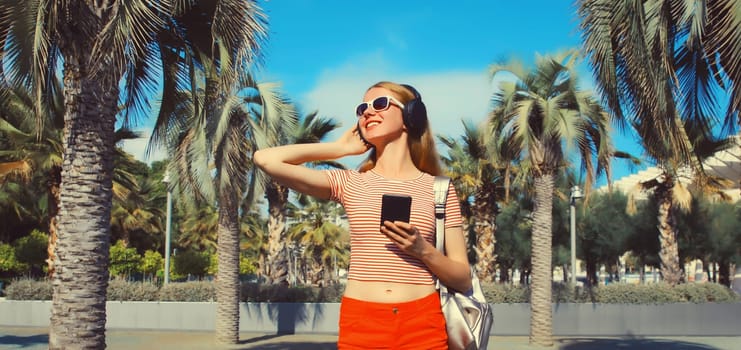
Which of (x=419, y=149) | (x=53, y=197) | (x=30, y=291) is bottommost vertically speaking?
(x=30, y=291)

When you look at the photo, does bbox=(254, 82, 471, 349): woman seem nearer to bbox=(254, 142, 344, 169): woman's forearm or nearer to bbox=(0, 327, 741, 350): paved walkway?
bbox=(254, 142, 344, 169): woman's forearm

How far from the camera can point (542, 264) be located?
1485 centimetres

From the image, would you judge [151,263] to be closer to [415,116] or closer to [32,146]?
[32,146]

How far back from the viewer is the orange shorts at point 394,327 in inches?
96.7

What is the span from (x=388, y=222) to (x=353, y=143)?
25.4 inches

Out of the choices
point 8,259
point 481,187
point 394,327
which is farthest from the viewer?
point 8,259

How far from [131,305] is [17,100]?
242 inches

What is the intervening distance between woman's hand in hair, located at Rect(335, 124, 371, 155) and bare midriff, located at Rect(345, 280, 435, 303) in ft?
1.87

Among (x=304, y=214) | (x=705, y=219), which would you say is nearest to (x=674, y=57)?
(x=705, y=219)

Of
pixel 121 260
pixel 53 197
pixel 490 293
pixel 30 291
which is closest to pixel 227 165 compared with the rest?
pixel 53 197

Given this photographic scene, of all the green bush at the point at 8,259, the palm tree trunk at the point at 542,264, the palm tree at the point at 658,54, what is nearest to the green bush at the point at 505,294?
the palm tree trunk at the point at 542,264

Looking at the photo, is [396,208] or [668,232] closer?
[396,208]

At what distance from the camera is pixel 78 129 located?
23.4 feet

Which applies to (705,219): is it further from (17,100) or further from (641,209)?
(17,100)
